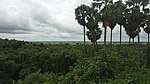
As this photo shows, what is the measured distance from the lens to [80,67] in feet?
50.6

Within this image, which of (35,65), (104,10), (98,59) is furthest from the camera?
(35,65)

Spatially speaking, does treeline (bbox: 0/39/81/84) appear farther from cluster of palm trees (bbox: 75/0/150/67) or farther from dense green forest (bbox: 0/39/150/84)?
cluster of palm trees (bbox: 75/0/150/67)

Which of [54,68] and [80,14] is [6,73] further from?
[80,14]

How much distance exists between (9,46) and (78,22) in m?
49.0

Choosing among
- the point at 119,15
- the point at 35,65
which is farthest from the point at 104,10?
the point at 35,65

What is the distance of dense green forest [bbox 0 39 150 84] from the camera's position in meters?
13.9

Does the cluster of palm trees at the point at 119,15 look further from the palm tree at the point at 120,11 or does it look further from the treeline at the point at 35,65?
the treeline at the point at 35,65

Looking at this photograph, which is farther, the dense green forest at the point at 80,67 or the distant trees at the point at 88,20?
the distant trees at the point at 88,20

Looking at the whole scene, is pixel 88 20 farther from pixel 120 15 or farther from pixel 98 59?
pixel 98 59

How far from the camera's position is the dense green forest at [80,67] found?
1394cm

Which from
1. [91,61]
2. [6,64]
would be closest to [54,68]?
[6,64]

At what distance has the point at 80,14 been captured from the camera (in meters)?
39.4

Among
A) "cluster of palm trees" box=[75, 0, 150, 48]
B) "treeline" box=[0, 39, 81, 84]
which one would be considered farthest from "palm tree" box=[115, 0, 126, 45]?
"treeline" box=[0, 39, 81, 84]

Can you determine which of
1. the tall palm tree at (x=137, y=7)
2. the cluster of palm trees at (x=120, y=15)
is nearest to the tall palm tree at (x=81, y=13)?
the cluster of palm trees at (x=120, y=15)
